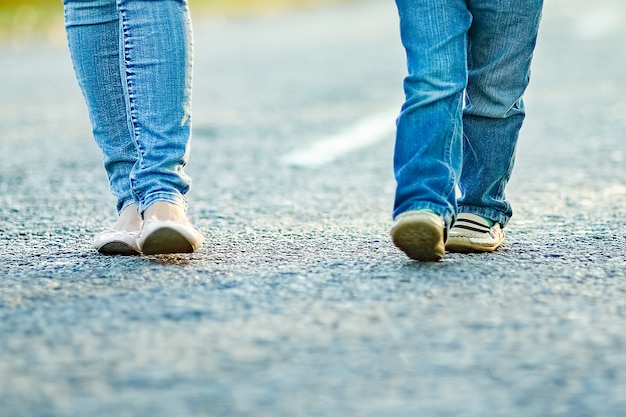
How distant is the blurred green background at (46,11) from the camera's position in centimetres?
1485

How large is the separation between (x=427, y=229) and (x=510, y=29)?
0.63 m

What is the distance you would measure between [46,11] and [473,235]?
1633 cm

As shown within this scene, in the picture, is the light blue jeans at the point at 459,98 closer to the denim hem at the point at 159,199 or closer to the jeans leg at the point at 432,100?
the jeans leg at the point at 432,100

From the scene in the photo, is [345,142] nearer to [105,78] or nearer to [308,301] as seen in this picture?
[105,78]

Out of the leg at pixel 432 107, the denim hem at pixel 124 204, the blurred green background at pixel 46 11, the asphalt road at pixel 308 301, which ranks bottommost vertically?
the asphalt road at pixel 308 301

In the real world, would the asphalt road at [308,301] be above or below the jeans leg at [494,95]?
below

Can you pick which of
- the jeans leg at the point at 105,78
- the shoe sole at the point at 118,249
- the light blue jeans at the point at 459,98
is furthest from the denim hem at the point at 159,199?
the light blue jeans at the point at 459,98

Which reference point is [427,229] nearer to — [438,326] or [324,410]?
[438,326]

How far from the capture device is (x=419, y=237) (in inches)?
108

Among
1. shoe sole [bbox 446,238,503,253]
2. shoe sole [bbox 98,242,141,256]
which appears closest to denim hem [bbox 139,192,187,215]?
shoe sole [bbox 98,242,141,256]

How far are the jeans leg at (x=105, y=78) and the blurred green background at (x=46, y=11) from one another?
442 inches

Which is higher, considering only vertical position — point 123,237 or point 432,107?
point 432,107

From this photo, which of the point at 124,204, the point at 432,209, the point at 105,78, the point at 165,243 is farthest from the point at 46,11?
the point at 432,209

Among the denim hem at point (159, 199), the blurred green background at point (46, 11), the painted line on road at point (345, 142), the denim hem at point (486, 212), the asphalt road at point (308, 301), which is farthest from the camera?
the blurred green background at point (46, 11)
